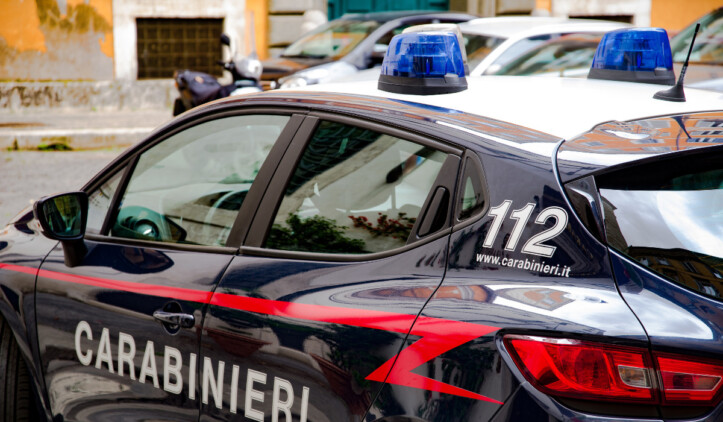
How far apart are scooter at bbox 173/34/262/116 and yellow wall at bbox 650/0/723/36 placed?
1074 cm

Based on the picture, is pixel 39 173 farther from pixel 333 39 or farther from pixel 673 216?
pixel 673 216

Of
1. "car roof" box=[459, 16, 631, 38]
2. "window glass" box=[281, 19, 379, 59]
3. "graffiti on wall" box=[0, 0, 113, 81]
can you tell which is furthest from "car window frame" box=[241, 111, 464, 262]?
"graffiti on wall" box=[0, 0, 113, 81]

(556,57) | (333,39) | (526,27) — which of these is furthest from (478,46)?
(333,39)

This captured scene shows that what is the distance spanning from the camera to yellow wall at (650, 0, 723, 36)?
1712 cm

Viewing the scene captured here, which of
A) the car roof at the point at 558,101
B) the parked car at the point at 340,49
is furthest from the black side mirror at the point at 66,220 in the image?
the parked car at the point at 340,49

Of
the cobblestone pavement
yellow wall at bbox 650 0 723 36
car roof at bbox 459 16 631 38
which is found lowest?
the cobblestone pavement

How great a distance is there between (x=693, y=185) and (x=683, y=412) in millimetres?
461

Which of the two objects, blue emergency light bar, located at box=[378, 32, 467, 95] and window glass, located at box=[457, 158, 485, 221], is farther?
blue emergency light bar, located at box=[378, 32, 467, 95]

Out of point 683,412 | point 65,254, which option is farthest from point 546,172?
point 65,254

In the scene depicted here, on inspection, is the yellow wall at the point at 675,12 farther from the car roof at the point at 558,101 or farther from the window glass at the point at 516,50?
the car roof at the point at 558,101

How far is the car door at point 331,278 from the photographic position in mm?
1796

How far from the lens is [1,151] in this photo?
33.5 feet

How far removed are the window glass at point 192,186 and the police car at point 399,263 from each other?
1cm

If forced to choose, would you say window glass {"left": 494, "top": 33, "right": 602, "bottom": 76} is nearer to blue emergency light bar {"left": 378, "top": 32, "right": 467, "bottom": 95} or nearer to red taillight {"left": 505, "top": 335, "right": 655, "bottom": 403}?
blue emergency light bar {"left": 378, "top": 32, "right": 467, "bottom": 95}
